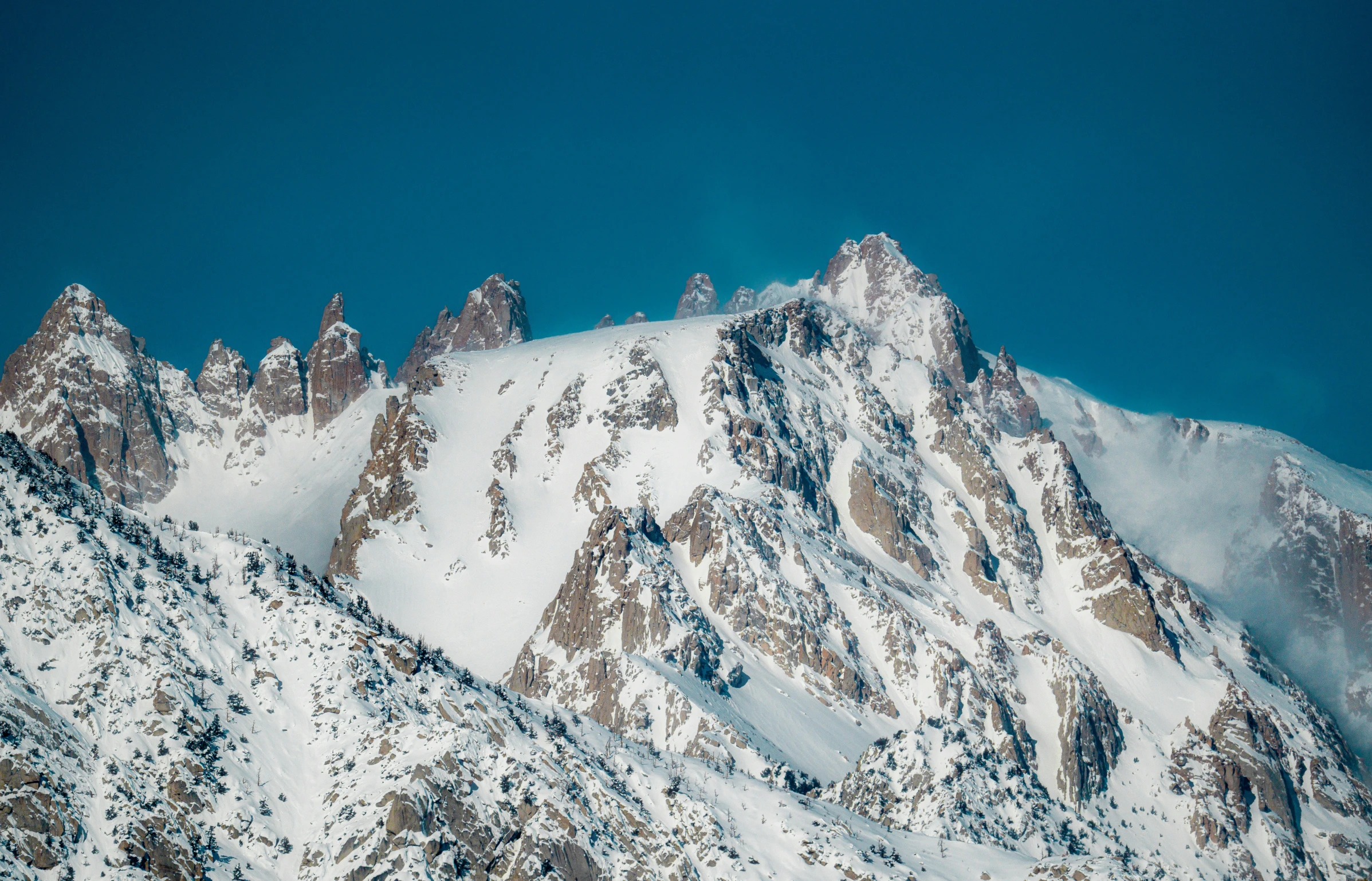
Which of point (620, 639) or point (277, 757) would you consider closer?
point (277, 757)

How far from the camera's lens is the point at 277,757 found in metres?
68.1

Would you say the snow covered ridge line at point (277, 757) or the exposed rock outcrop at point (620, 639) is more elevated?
the exposed rock outcrop at point (620, 639)

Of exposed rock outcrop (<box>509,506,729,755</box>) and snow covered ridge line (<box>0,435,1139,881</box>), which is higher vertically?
exposed rock outcrop (<box>509,506,729,755</box>)

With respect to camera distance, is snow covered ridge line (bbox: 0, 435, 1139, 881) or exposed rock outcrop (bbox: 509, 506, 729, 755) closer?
snow covered ridge line (bbox: 0, 435, 1139, 881)

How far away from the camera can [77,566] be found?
2749 inches

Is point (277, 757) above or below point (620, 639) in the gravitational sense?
below

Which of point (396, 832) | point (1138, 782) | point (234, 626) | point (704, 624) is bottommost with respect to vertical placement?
point (396, 832)

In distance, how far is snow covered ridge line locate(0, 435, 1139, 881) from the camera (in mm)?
58969

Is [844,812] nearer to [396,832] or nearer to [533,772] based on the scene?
[533,772]

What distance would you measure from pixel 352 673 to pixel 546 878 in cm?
2104

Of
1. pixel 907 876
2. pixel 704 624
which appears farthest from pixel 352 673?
pixel 704 624

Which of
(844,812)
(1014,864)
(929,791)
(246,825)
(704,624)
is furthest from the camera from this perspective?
(704,624)

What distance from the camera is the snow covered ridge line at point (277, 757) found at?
5897 cm

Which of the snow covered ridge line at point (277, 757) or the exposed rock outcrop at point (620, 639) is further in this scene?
the exposed rock outcrop at point (620, 639)
